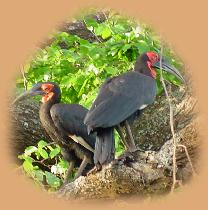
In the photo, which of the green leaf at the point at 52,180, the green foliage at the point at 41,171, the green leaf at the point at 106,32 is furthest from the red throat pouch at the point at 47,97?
the green leaf at the point at 106,32

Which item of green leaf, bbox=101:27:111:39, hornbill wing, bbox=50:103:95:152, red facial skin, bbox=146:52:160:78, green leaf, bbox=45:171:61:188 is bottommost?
green leaf, bbox=45:171:61:188

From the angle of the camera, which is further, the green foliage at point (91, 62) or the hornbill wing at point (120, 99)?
the green foliage at point (91, 62)

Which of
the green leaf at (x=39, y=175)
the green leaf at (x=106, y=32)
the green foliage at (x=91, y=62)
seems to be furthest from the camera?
the green leaf at (x=106, y=32)

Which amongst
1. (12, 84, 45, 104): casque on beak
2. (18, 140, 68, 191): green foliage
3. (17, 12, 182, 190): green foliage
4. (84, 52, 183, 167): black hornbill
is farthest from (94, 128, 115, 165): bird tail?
(12, 84, 45, 104): casque on beak

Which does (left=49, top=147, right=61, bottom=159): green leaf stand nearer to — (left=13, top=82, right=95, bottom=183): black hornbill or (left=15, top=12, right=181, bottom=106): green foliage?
(left=13, top=82, right=95, bottom=183): black hornbill

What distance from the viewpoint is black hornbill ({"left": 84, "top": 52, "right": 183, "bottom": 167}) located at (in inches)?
295

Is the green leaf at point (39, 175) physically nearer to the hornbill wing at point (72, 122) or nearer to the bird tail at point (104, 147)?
the hornbill wing at point (72, 122)

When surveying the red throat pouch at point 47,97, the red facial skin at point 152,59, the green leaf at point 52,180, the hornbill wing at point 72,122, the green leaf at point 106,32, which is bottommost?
the green leaf at point 52,180

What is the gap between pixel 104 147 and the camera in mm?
7480

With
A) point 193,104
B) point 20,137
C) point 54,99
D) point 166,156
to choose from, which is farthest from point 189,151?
point 20,137

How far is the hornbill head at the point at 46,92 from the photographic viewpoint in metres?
9.62

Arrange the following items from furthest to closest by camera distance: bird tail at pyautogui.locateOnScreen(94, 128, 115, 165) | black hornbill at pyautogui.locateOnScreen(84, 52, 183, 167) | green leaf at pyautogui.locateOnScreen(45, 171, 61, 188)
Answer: green leaf at pyautogui.locateOnScreen(45, 171, 61, 188), black hornbill at pyautogui.locateOnScreen(84, 52, 183, 167), bird tail at pyautogui.locateOnScreen(94, 128, 115, 165)

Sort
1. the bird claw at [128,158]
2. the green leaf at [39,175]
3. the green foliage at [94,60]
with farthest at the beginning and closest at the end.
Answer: the green foliage at [94,60], the green leaf at [39,175], the bird claw at [128,158]

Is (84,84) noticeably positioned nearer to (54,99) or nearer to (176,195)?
(54,99)
